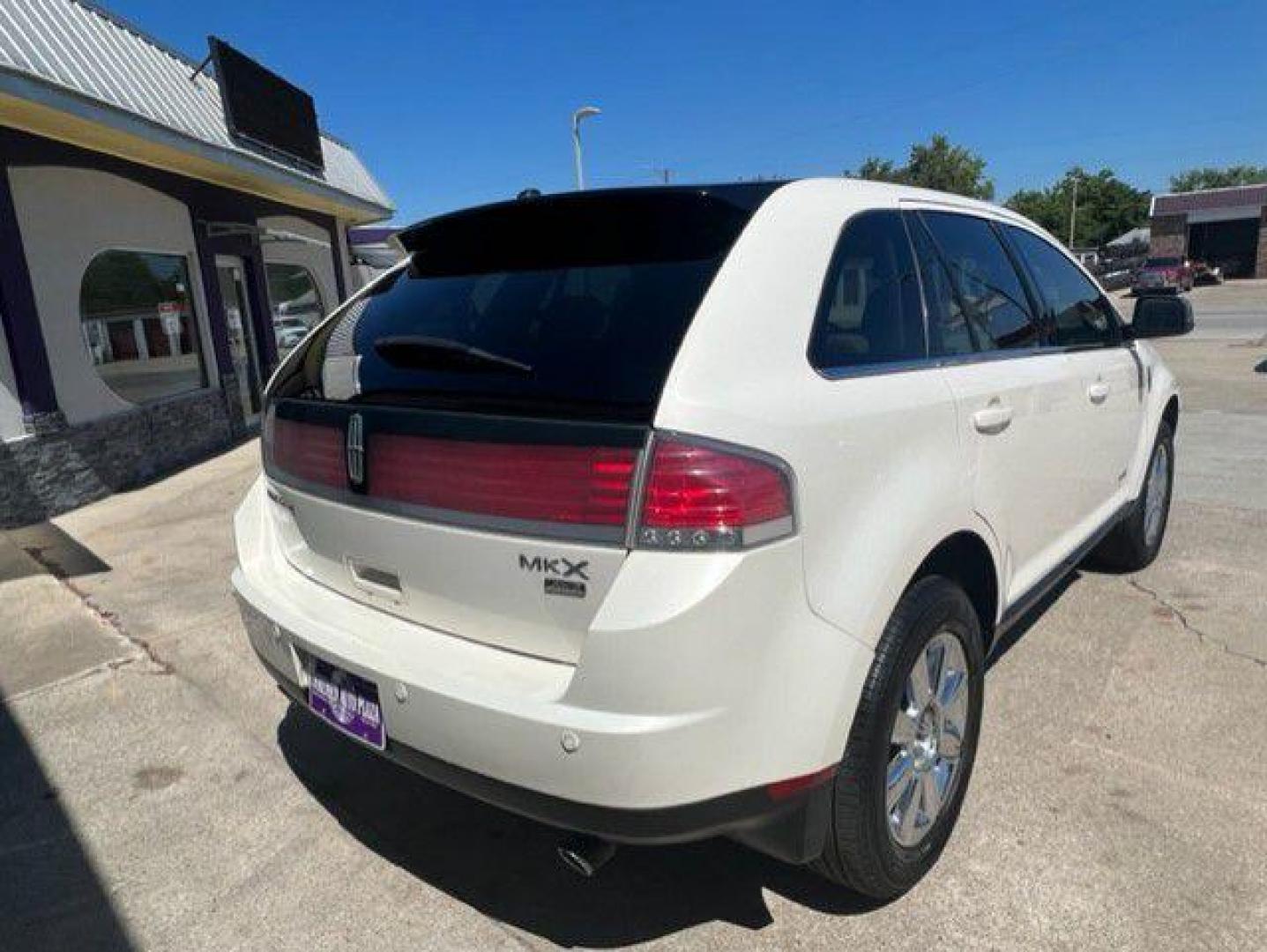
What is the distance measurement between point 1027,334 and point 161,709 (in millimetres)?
3590

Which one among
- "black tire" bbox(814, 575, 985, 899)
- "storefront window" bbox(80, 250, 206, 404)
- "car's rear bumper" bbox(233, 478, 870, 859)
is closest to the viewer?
"car's rear bumper" bbox(233, 478, 870, 859)

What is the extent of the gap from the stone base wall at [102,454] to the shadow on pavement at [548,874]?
548 cm

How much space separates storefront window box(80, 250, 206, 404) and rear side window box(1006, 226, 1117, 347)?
7896 mm

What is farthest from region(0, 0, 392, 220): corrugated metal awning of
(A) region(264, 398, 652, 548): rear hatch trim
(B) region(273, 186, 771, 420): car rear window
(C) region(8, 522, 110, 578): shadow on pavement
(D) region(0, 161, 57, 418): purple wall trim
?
(A) region(264, 398, 652, 548): rear hatch trim

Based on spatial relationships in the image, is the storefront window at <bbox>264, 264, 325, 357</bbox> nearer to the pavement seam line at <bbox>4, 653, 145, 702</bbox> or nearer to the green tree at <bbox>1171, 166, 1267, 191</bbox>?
the pavement seam line at <bbox>4, 653, 145, 702</bbox>

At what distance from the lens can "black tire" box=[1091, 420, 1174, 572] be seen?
4.33 meters

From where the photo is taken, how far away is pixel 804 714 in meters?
1.83

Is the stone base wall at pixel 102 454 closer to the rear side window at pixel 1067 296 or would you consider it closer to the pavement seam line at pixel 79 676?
the pavement seam line at pixel 79 676

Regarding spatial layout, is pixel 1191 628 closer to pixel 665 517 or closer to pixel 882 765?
pixel 882 765

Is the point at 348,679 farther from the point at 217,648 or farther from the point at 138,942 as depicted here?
the point at 217,648

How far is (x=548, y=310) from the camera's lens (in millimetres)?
2129

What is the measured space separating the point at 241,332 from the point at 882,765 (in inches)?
439

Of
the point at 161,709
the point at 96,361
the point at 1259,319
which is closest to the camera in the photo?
the point at 161,709

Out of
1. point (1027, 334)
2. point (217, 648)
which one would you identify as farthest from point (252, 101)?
point (1027, 334)
